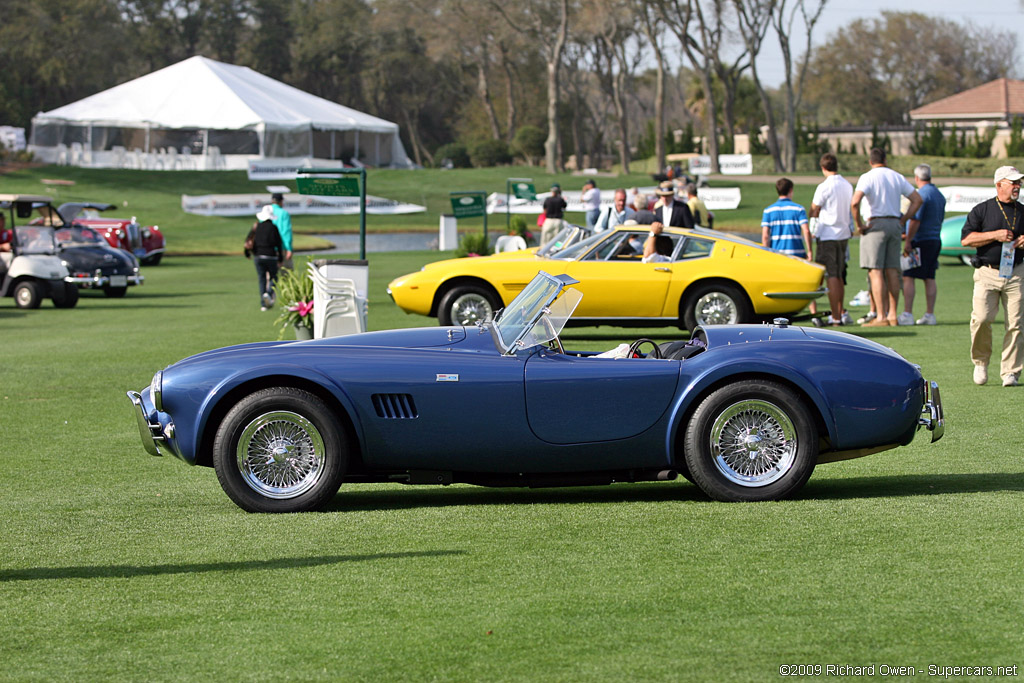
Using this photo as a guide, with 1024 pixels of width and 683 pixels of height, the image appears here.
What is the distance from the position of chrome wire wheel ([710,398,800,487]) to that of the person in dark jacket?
1445 cm

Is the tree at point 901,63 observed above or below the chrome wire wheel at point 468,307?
above

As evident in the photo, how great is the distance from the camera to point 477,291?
1478cm

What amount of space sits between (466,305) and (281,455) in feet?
28.0

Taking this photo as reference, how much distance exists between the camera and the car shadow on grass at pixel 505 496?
670 centimetres

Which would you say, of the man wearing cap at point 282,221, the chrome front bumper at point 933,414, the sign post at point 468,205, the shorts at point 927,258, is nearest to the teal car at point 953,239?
the shorts at point 927,258

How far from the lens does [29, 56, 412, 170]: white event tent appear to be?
63406 mm

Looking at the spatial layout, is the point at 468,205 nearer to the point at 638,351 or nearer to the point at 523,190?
the point at 523,190

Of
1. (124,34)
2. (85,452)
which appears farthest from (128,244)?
(124,34)

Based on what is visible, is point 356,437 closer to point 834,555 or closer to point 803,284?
point 834,555

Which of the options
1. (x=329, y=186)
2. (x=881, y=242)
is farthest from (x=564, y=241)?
(x=881, y=242)

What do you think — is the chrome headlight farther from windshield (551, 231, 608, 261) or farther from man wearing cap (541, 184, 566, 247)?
man wearing cap (541, 184, 566, 247)

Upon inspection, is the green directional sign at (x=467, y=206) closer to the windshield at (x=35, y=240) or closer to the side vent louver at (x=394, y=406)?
the windshield at (x=35, y=240)

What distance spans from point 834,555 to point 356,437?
2486 millimetres

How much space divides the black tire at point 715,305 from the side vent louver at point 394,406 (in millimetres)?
8610
